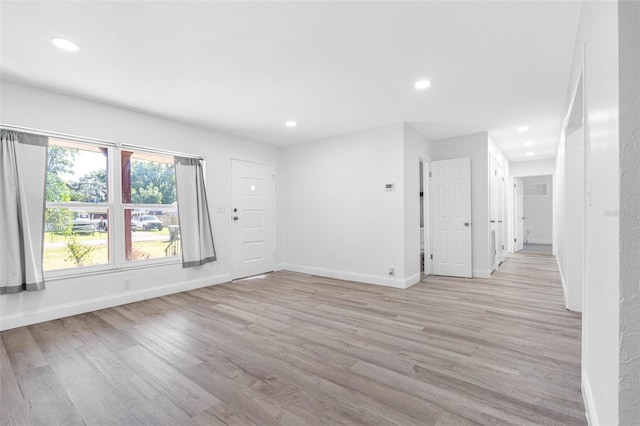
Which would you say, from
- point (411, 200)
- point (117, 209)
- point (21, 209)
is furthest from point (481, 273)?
point (21, 209)

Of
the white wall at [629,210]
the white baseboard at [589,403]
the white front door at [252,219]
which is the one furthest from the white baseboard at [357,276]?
the white wall at [629,210]

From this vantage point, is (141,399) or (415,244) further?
(415,244)

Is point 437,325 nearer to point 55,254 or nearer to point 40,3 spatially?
point 40,3

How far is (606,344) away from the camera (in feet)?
3.84

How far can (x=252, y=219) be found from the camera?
213 inches

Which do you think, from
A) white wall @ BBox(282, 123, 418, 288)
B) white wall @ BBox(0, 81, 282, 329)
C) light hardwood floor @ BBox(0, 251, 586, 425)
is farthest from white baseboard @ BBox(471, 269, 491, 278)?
white wall @ BBox(0, 81, 282, 329)

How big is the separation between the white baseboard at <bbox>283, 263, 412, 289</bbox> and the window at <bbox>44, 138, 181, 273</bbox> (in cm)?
227

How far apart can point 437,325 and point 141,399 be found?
2.56 metres

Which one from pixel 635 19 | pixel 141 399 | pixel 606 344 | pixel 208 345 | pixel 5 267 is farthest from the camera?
pixel 5 267

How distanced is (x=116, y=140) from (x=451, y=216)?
5.29 meters

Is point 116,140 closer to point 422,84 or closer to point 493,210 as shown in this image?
point 422,84

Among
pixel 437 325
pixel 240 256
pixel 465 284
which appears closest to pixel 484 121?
pixel 465 284

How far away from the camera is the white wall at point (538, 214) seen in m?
9.95

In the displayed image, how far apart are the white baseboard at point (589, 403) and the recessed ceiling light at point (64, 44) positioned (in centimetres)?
414
